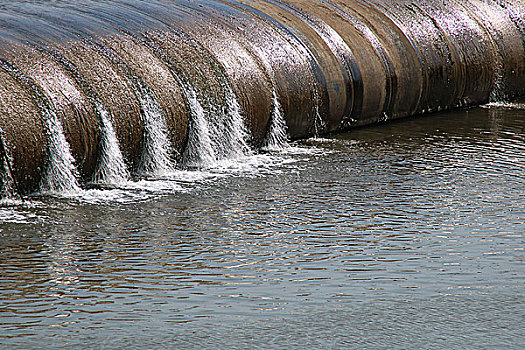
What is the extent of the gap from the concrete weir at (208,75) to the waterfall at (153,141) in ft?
0.04

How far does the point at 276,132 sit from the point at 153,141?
176cm

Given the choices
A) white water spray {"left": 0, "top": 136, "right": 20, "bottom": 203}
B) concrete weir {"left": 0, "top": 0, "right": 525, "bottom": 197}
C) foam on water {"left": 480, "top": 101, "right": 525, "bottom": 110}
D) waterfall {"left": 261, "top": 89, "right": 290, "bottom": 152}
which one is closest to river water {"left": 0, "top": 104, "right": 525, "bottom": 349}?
white water spray {"left": 0, "top": 136, "right": 20, "bottom": 203}

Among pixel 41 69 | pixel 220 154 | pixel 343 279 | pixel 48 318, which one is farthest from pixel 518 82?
pixel 48 318

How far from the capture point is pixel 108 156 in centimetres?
751

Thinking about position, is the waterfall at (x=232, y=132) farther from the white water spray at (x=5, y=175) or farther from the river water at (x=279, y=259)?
the white water spray at (x=5, y=175)

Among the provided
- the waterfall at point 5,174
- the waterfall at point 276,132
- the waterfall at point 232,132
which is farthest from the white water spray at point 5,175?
the waterfall at point 276,132

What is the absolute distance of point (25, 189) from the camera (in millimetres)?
7004

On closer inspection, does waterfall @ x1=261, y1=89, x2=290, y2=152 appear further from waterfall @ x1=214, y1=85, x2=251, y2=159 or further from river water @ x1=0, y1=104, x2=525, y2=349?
river water @ x1=0, y1=104, x2=525, y2=349

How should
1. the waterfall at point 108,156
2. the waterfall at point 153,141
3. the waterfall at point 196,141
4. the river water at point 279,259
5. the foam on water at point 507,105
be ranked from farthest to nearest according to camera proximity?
1. the foam on water at point 507,105
2. the waterfall at point 196,141
3. the waterfall at point 153,141
4. the waterfall at point 108,156
5. the river water at point 279,259

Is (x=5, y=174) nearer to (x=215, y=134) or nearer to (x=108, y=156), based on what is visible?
(x=108, y=156)

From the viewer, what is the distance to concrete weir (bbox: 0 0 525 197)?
725 cm

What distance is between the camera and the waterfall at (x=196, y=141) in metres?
8.29

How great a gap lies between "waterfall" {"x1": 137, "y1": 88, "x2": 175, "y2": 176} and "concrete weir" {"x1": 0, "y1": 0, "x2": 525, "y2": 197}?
13mm

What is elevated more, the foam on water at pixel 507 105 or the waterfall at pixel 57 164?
the foam on water at pixel 507 105
